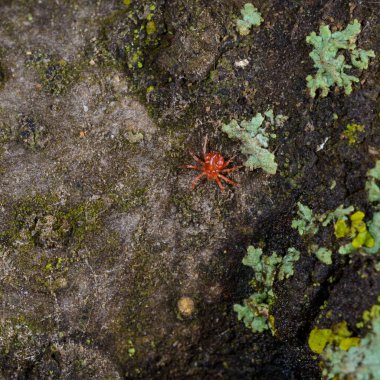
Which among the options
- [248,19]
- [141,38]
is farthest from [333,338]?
[141,38]

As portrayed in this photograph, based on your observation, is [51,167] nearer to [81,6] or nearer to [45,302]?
[45,302]

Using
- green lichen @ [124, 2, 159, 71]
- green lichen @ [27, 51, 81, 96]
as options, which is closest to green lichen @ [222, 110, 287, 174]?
green lichen @ [124, 2, 159, 71]

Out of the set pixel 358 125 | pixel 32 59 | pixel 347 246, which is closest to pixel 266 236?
pixel 347 246

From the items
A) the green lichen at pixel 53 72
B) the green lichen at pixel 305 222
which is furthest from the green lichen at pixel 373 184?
the green lichen at pixel 53 72

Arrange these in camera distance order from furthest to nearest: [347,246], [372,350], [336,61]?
[336,61]
[347,246]
[372,350]

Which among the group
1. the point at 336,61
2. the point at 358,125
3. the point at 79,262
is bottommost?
the point at 79,262

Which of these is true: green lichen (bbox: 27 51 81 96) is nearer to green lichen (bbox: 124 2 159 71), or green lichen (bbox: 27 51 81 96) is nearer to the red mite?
green lichen (bbox: 124 2 159 71)
